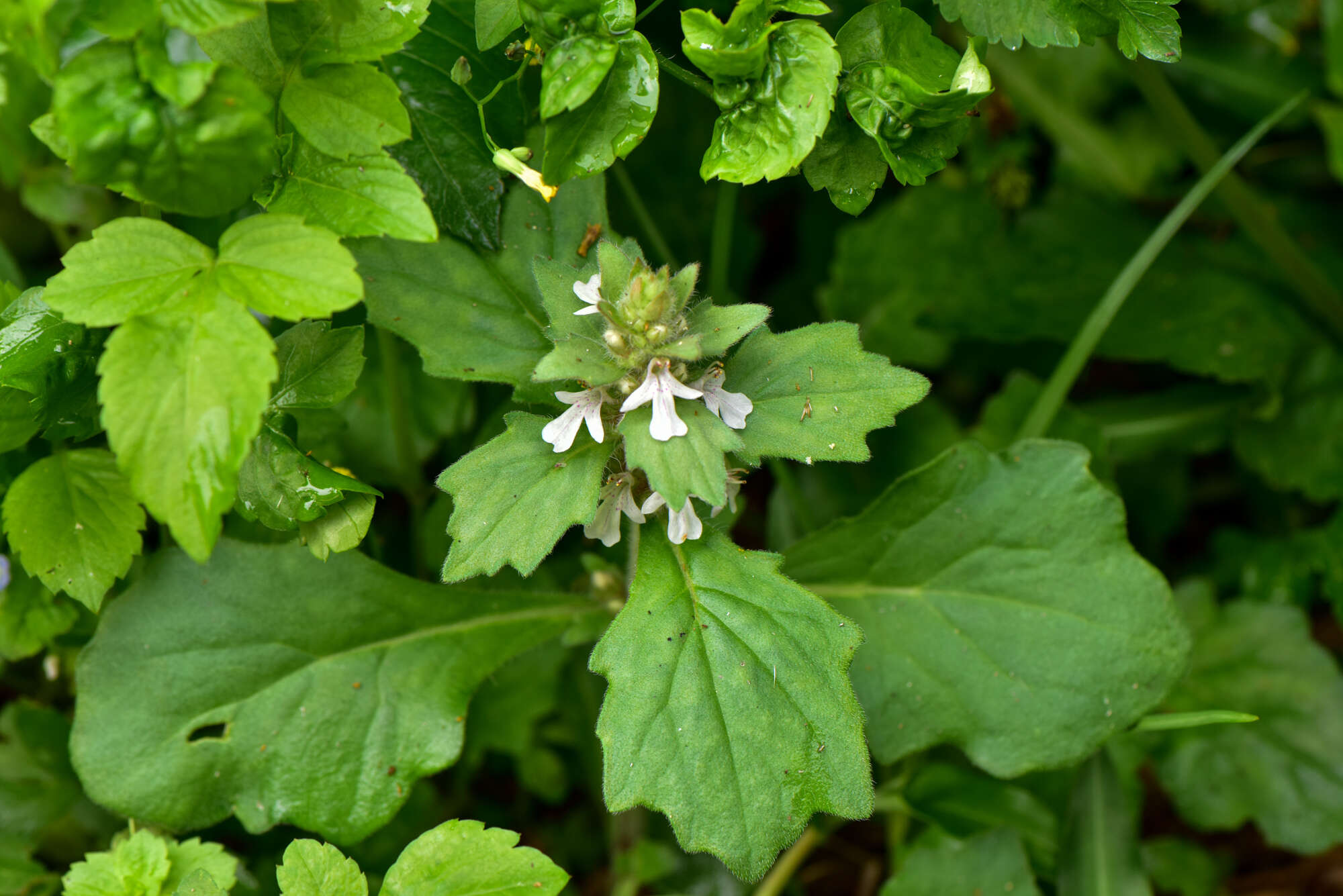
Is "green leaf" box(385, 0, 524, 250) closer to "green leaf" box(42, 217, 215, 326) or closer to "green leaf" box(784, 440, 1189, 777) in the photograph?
"green leaf" box(42, 217, 215, 326)

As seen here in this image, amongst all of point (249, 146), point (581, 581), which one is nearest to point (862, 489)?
point (581, 581)

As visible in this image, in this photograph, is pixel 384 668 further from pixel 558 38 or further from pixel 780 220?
pixel 780 220

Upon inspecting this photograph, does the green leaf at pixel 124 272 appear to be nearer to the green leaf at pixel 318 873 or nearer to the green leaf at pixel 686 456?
the green leaf at pixel 686 456

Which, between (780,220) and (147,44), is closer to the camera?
(147,44)

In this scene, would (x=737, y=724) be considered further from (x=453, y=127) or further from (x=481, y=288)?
(x=453, y=127)

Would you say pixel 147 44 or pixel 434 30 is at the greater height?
pixel 147 44

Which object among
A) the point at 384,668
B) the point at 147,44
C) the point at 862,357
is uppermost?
the point at 147,44
